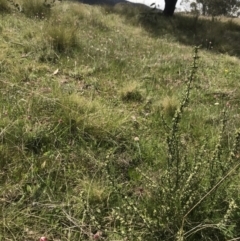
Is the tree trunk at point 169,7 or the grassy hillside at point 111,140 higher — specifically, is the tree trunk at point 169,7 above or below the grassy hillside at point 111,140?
above

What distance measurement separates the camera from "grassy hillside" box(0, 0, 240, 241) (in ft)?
7.27

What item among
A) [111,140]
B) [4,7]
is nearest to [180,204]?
[111,140]

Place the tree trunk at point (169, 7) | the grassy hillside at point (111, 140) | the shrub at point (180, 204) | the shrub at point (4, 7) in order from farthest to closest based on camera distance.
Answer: the tree trunk at point (169, 7) < the shrub at point (4, 7) < the grassy hillside at point (111, 140) < the shrub at point (180, 204)

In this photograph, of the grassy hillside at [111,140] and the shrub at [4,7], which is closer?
the grassy hillside at [111,140]

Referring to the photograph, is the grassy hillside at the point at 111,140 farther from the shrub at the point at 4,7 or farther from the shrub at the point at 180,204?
the shrub at the point at 4,7

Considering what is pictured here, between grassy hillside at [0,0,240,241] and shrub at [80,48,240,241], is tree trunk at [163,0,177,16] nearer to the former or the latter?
A: grassy hillside at [0,0,240,241]

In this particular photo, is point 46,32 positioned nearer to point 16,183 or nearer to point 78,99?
point 78,99

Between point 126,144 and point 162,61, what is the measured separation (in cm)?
334

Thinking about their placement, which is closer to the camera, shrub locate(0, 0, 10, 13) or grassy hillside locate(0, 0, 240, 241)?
grassy hillside locate(0, 0, 240, 241)

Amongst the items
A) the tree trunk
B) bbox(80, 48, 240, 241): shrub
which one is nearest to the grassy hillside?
bbox(80, 48, 240, 241): shrub

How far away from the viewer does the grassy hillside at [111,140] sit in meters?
2.22

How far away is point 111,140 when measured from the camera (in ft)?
10.6

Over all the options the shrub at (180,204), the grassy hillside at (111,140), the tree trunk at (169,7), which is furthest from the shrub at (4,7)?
the tree trunk at (169,7)

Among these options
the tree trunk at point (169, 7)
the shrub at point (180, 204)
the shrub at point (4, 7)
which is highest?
the tree trunk at point (169, 7)
